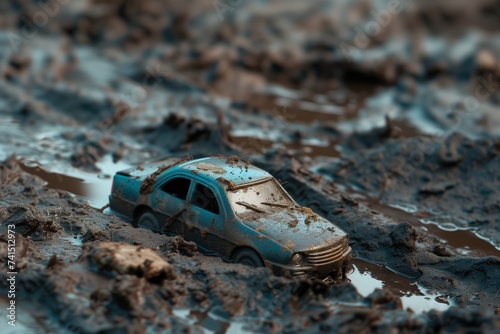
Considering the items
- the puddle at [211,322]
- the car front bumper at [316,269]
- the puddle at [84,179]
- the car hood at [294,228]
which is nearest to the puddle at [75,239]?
the puddle at [84,179]

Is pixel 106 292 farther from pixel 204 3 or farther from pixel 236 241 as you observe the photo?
pixel 204 3

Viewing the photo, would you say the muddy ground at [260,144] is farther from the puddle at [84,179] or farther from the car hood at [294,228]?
the car hood at [294,228]

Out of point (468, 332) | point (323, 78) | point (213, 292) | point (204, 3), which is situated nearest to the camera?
point (468, 332)

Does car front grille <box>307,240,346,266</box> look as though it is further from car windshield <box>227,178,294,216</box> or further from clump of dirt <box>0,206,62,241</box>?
clump of dirt <box>0,206,62,241</box>

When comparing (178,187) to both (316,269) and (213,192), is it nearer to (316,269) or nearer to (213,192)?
(213,192)

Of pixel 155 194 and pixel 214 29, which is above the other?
pixel 214 29

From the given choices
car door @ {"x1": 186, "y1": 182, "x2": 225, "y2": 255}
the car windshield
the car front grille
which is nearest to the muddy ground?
car door @ {"x1": 186, "y1": 182, "x2": 225, "y2": 255}

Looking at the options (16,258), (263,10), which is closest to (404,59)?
(263,10)
